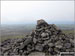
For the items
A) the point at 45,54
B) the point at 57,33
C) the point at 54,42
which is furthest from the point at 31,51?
the point at 57,33

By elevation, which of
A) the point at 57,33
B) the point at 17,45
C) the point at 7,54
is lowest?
the point at 7,54

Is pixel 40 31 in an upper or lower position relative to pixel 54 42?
upper

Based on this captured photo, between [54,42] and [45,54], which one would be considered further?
[54,42]

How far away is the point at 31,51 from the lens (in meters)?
12.0

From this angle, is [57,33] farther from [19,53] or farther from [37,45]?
[19,53]

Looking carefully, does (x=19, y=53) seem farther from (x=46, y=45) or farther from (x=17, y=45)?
(x=46, y=45)

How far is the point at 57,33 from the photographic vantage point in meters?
13.4

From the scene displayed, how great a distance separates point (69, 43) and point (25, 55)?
4.54 meters

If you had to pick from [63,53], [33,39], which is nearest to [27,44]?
[33,39]

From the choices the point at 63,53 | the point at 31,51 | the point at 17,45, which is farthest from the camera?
the point at 17,45

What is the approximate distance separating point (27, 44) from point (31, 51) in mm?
881

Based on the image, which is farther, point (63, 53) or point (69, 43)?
point (69, 43)

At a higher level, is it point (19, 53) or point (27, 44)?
point (27, 44)

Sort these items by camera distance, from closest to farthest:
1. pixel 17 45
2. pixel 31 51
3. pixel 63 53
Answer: pixel 63 53 → pixel 31 51 → pixel 17 45
